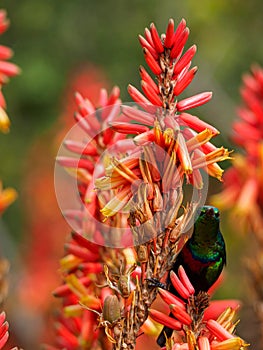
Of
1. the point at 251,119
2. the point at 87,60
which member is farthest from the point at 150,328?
the point at 87,60

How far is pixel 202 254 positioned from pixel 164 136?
0.68 feet

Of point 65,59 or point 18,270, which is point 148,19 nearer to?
point 65,59

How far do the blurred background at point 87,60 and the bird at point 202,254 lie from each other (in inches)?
185

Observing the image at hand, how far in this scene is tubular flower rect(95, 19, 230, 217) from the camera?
117cm

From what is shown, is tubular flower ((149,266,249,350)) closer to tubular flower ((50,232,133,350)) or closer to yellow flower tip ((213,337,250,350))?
yellow flower tip ((213,337,250,350))

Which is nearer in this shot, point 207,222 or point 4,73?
point 207,222

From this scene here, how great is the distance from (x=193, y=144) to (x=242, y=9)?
7.31 metres

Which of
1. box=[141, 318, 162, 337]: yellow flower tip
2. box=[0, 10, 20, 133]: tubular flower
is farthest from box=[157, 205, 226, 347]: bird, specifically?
box=[0, 10, 20, 133]: tubular flower

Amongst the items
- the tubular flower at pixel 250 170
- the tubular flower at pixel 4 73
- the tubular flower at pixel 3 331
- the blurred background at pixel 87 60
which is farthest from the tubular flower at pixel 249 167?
the blurred background at pixel 87 60

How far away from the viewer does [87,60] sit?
901 cm

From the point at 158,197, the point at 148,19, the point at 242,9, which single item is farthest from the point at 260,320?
the point at 148,19

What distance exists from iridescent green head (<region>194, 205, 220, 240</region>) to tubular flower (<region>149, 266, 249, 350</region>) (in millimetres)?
73

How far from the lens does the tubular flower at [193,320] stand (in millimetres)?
1163

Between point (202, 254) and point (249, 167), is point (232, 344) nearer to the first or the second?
point (202, 254)
